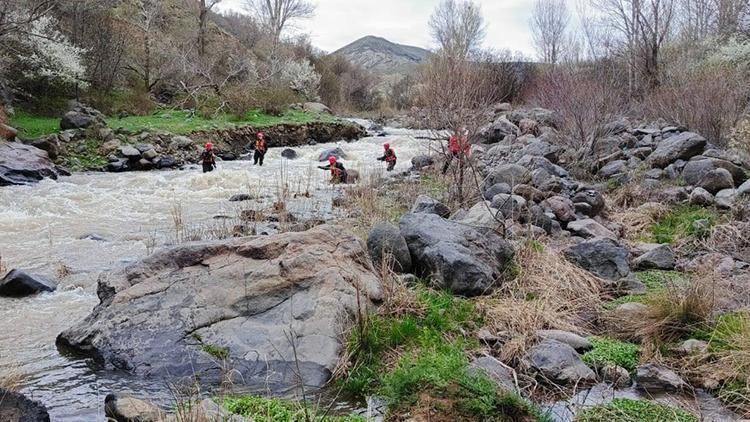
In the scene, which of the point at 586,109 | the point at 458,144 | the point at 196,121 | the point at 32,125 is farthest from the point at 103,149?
the point at 586,109

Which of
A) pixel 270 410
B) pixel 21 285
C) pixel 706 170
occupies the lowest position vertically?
pixel 270 410

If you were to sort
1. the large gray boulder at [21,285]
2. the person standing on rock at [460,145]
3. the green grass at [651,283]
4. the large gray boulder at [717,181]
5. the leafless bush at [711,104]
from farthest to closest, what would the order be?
1. the leafless bush at [711,104]
2. the large gray boulder at [717,181]
3. the person standing on rock at [460,145]
4. the large gray boulder at [21,285]
5. the green grass at [651,283]

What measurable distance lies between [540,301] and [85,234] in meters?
7.30

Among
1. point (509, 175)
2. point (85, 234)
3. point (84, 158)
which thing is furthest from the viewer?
point (84, 158)

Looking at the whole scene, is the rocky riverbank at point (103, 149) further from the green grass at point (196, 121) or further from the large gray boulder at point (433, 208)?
the large gray boulder at point (433, 208)

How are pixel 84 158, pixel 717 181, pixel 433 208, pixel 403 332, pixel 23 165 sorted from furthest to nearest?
pixel 84 158, pixel 23 165, pixel 717 181, pixel 433 208, pixel 403 332

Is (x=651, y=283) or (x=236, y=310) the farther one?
(x=651, y=283)

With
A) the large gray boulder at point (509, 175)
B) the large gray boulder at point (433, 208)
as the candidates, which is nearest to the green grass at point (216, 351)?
the large gray boulder at point (433, 208)

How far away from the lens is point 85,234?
30.8 ft

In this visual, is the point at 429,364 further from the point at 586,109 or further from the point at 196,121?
the point at 196,121

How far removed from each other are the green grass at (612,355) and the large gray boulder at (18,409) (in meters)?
3.80

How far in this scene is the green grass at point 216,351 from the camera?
4586mm

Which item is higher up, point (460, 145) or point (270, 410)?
point (460, 145)

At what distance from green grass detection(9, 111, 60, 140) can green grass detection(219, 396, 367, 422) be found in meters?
16.3
